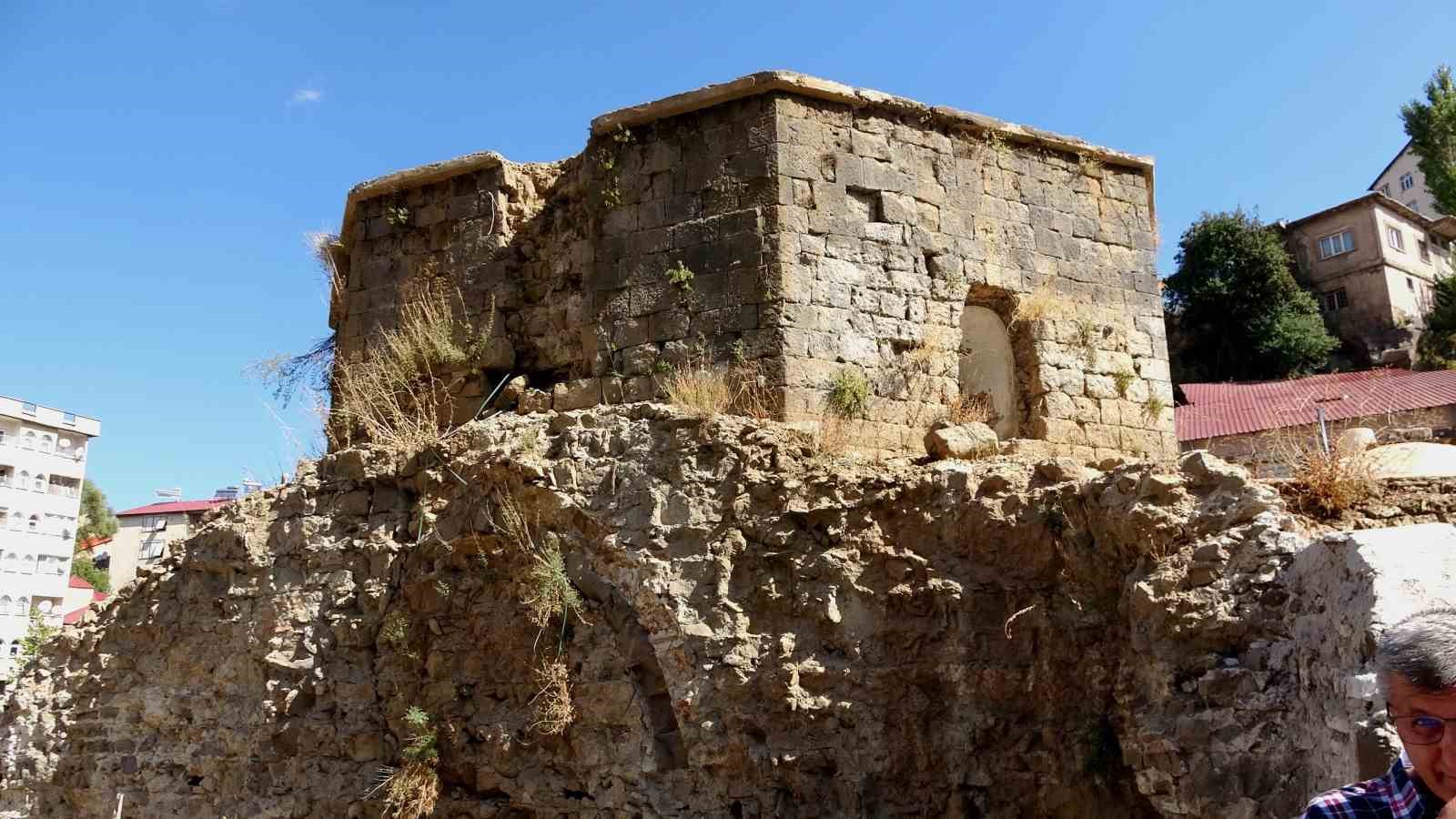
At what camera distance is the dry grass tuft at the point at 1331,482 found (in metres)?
5.15

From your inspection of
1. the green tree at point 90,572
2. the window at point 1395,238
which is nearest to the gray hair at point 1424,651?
the window at point 1395,238

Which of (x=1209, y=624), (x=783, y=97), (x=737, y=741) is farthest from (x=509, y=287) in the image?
(x=1209, y=624)

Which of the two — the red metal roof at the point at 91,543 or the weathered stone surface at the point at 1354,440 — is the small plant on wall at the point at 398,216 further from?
the red metal roof at the point at 91,543

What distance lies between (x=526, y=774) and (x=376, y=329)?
394 cm

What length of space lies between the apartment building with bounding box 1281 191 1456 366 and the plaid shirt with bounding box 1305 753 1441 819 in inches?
1119

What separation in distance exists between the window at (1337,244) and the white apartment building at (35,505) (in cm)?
3919

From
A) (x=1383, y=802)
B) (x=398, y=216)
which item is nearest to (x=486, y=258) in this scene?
(x=398, y=216)

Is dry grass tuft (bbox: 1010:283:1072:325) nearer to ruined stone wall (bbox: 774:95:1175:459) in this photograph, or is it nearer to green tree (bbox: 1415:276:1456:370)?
ruined stone wall (bbox: 774:95:1175:459)

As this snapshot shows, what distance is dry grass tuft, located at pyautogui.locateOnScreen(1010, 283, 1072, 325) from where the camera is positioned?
787 centimetres

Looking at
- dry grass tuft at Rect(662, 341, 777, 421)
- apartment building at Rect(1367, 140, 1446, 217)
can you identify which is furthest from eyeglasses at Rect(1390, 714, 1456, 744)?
apartment building at Rect(1367, 140, 1446, 217)

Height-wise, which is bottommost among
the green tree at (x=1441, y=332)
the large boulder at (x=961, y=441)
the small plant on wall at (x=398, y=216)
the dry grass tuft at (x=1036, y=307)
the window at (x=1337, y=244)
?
the large boulder at (x=961, y=441)

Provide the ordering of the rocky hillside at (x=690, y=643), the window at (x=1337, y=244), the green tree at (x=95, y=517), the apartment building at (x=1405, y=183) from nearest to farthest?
the rocky hillside at (x=690, y=643)
the window at (x=1337, y=244)
the apartment building at (x=1405, y=183)
the green tree at (x=95, y=517)

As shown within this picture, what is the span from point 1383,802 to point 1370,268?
30.5 metres

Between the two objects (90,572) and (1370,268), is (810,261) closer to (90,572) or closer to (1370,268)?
(1370,268)
